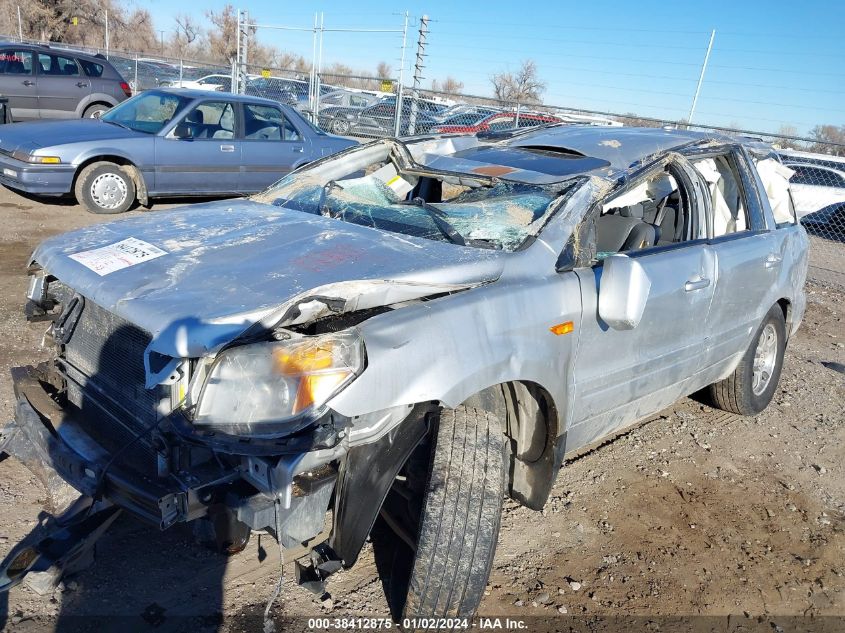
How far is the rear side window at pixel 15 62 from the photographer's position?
478 inches

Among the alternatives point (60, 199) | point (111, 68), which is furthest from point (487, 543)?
point (111, 68)

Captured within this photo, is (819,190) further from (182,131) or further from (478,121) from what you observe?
(182,131)

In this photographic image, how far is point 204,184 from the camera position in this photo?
30.7 feet

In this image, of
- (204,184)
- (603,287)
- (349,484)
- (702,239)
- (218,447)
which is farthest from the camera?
(204,184)

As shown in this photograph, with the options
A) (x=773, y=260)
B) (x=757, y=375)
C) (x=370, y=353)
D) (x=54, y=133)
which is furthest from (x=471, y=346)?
(x=54, y=133)

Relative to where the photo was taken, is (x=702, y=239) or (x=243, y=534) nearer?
(x=243, y=534)

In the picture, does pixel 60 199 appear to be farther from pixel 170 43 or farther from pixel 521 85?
pixel 170 43

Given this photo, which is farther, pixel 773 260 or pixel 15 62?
pixel 15 62

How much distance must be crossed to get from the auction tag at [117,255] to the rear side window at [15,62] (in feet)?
37.5

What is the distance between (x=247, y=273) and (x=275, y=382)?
61cm

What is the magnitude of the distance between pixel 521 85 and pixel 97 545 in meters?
26.9

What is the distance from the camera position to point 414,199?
3.79 meters

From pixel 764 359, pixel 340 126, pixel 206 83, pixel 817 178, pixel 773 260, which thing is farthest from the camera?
pixel 206 83

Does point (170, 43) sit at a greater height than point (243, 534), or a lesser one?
greater
